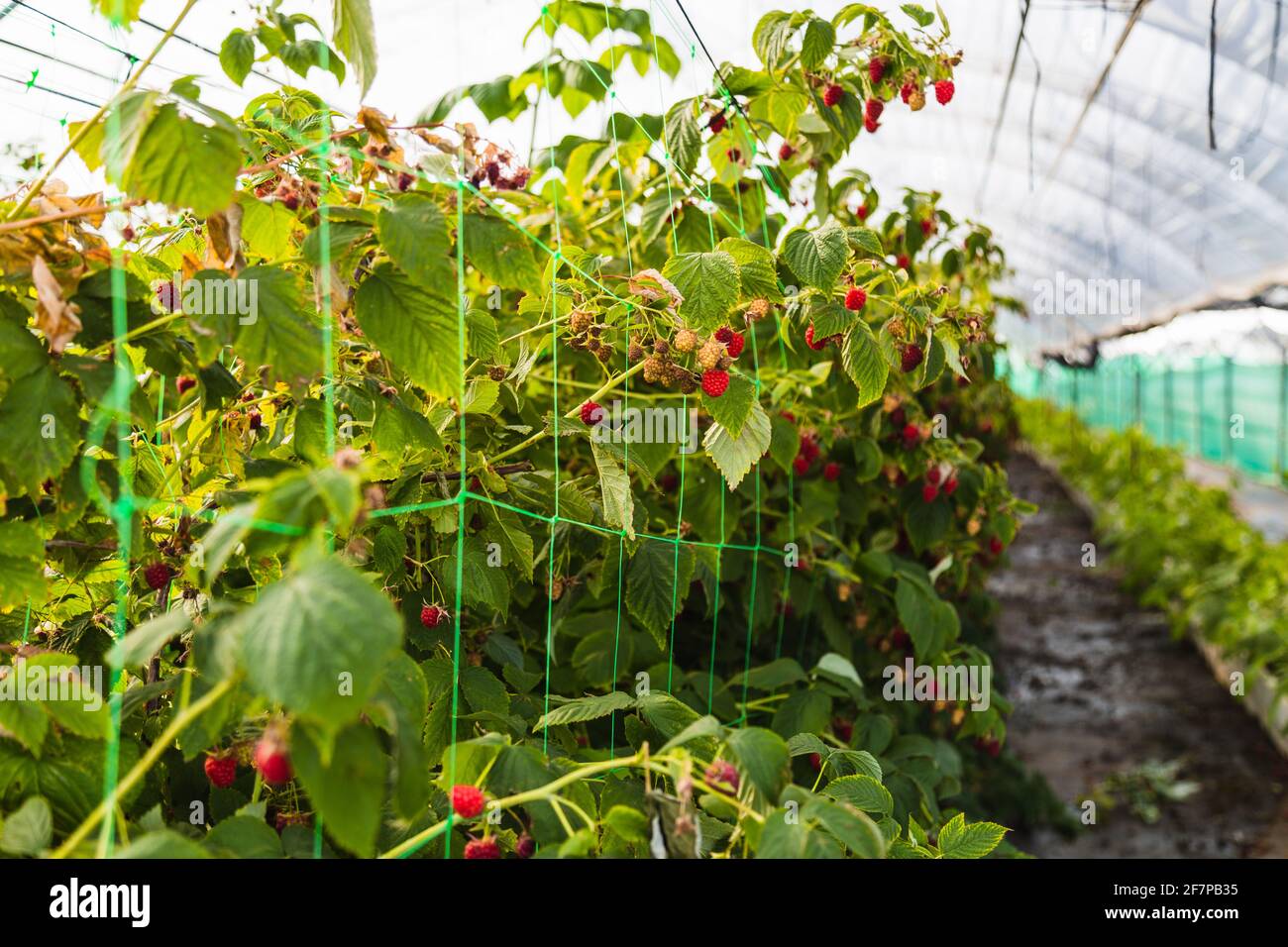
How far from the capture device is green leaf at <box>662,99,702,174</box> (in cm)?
166

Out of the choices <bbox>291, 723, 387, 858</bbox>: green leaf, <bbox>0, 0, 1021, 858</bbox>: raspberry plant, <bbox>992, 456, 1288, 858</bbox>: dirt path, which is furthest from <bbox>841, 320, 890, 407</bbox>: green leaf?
<bbox>992, 456, 1288, 858</bbox>: dirt path

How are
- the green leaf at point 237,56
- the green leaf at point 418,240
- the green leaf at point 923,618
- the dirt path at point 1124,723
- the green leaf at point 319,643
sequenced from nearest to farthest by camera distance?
the green leaf at point 319,643
the green leaf at point 418,240
the green leaf at point 237,56
the green leaf at point 923,618
the dirt path at point 1124,723

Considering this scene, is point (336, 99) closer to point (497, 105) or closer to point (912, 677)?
point (497, 105)

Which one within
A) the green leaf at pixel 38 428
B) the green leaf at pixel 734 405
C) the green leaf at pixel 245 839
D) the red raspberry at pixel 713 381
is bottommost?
the green leaf at pixel 245 839

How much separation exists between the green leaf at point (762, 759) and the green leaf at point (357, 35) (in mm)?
650

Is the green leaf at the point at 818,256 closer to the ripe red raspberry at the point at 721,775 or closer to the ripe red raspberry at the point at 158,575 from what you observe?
the ripe red raspberry at the point at 721,775

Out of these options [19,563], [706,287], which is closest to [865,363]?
[706,287]

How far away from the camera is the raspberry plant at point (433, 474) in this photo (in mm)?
751

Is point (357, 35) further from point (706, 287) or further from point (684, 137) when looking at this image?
point (684, 137)

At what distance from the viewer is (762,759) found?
0.79m

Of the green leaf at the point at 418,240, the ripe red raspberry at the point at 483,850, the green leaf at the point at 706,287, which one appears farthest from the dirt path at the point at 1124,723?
the green leaf at the point at 418,240

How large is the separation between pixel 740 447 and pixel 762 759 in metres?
0.55

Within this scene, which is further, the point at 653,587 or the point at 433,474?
the point at 653,587
